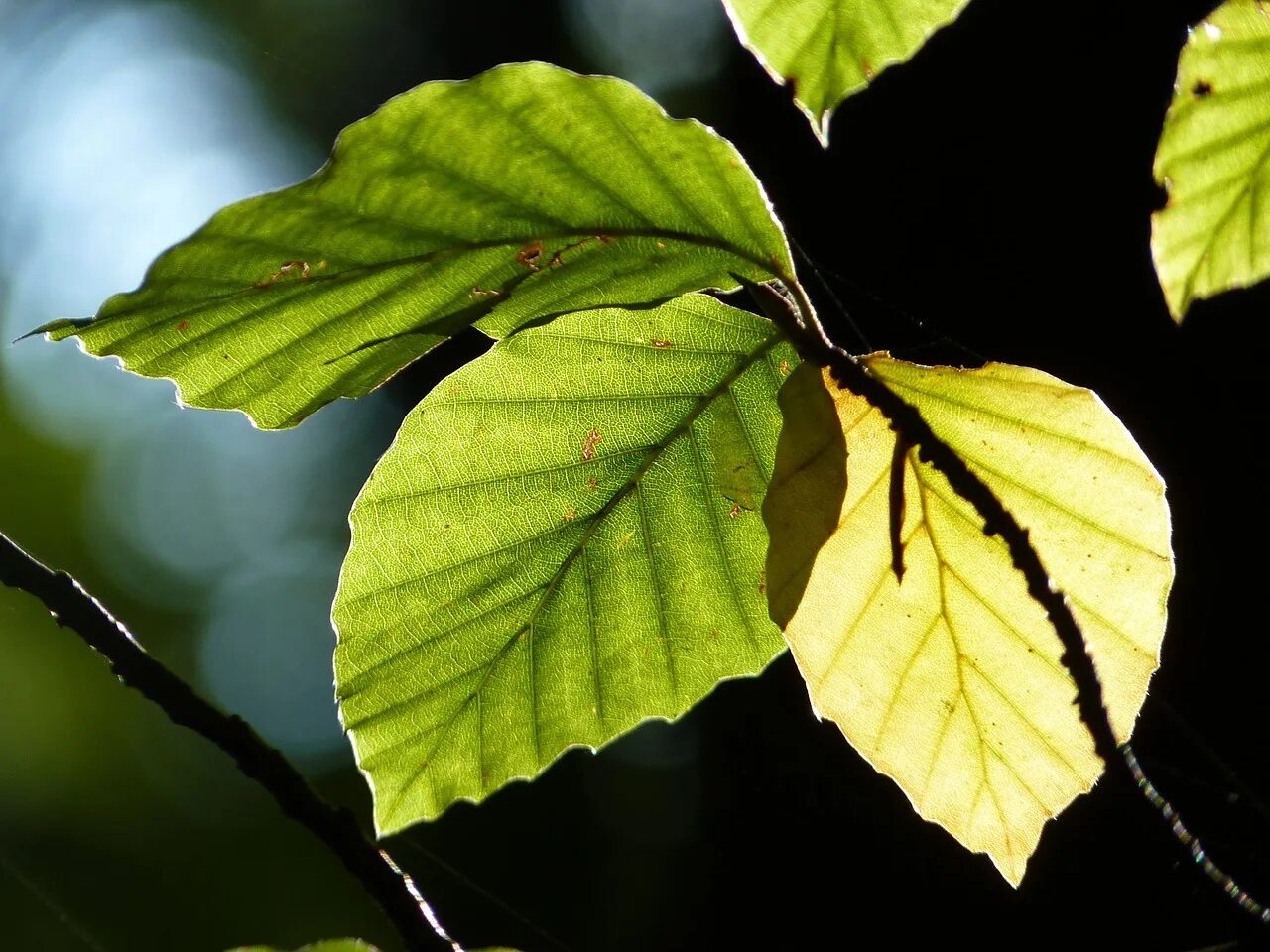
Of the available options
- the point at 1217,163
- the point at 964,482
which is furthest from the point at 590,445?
the point at 1217,163

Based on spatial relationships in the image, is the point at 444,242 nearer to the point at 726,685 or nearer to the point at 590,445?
the point at 590,445

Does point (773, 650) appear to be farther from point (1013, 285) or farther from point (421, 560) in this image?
point (1013, 285)

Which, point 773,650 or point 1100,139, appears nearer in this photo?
point 773,650

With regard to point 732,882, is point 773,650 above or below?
above

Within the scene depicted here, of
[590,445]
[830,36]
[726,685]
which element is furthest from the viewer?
[726,685]

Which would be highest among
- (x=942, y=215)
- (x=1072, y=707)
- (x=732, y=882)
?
(x=1072, y=707)

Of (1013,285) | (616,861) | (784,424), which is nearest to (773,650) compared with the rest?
(784,424)

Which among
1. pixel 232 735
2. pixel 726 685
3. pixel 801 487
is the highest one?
pixel 232 735

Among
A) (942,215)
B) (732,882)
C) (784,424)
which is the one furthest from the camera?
(732,882)

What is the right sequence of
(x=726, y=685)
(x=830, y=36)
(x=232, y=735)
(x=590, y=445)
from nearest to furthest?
(x=232, y=735) < (x=830, y=36) < (x=590, y=445) < (x=726, y=685)
